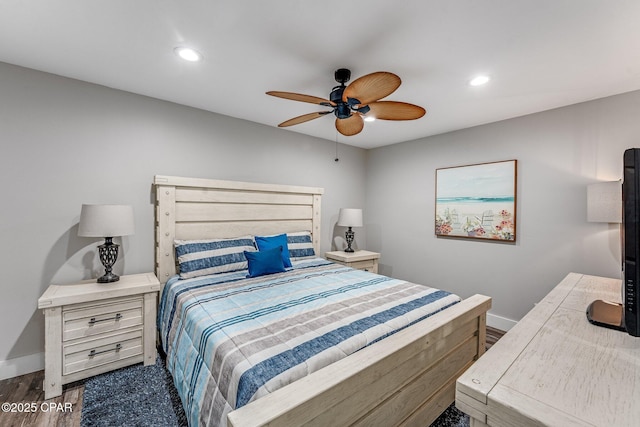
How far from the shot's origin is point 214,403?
128cm

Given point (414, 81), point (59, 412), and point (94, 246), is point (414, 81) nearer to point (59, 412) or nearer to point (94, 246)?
point (94, 246)

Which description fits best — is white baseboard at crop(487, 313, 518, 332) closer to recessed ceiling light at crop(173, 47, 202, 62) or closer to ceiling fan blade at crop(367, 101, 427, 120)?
ceiling fan blade at crop(367, 101, 427, 120)

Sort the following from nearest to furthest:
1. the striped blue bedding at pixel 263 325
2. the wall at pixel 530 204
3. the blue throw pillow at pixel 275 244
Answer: the striped blue bedding at pixel 263 325 < the wall at pixel 530 204 < the blue throw pillow at pixel 275 244

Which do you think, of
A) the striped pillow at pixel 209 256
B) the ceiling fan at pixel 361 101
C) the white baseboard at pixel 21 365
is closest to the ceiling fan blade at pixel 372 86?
the ceiling fan at pixel 361 101

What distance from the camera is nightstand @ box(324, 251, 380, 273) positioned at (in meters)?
3.67

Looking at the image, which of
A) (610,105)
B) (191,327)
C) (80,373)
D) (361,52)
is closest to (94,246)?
(80,373)

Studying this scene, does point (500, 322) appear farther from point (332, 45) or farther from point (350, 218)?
point (332, 45)

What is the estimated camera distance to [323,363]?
128cm

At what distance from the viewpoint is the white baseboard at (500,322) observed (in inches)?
121

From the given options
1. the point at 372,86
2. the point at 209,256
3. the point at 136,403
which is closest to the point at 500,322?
the point at 372,86

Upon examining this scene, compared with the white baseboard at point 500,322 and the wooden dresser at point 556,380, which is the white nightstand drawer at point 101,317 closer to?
the wooden dresser at point 556,380

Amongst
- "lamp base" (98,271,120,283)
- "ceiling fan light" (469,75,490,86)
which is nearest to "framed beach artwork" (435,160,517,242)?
"ceiling fan light" (469,75,490,86)

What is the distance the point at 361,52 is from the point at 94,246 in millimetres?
2741

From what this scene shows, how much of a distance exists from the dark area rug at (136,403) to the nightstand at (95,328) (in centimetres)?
13
